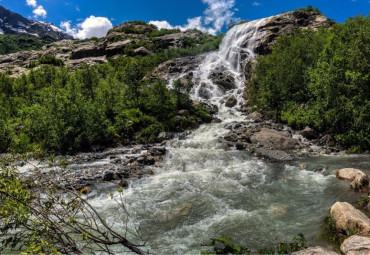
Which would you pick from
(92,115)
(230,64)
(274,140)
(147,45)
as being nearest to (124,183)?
(92,115)

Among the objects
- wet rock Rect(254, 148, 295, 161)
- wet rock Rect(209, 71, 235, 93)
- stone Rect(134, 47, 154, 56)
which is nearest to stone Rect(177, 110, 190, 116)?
wet rock Rect(254, 148, 295, 161)

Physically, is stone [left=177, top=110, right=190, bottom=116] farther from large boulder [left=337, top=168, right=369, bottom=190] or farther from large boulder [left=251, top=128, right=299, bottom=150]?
large boulder [left=337, top=168, right=369, bottom=190]

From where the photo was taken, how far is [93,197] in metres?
14.6

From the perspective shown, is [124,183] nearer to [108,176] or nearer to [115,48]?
[108,176]

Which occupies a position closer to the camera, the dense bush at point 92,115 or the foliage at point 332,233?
the foliage at point 332,233

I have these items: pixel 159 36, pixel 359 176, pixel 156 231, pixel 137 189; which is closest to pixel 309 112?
pixel 359 176

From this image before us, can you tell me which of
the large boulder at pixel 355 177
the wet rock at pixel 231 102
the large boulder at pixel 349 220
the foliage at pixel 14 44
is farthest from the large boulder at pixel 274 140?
the foliage at pixel 14 44

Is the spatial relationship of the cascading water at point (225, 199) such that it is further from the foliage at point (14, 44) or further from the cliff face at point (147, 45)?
the foliage at point (14, 44)

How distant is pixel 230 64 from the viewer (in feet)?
184

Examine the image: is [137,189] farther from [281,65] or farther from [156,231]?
[281,65]

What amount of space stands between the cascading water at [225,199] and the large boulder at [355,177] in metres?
0.59

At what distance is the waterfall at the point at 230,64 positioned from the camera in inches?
1781

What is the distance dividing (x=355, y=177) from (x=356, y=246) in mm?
8256

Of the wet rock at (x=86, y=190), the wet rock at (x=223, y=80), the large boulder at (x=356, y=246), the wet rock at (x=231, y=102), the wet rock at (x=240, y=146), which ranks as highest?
the wet rock at (x=223, y=80)
